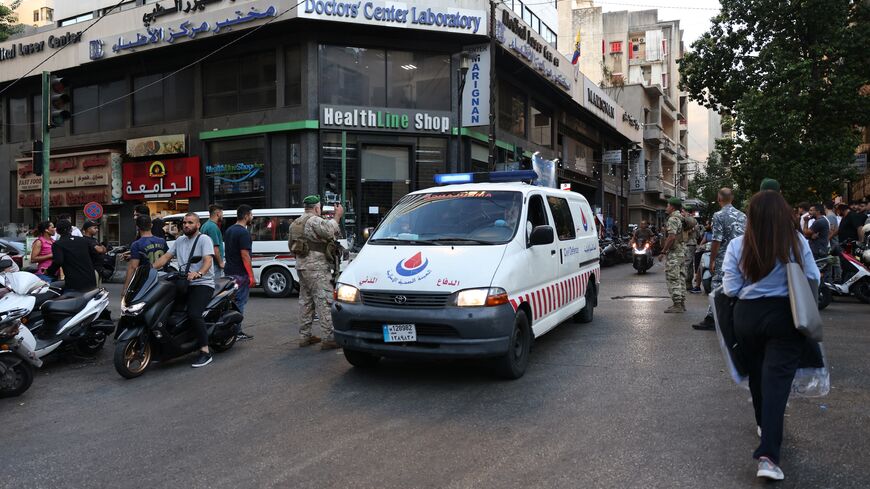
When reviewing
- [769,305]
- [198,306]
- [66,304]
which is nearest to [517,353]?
[769,305]

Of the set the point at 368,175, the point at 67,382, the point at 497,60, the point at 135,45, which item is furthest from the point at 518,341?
the point at 135,45

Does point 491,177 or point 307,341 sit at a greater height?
point 491,177

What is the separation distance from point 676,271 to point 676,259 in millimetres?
194

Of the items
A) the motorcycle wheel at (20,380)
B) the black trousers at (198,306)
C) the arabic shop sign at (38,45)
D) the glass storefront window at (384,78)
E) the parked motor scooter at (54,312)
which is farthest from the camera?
the arabic shop sign at (38,45)

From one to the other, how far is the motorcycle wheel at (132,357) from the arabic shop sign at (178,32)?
1613cm

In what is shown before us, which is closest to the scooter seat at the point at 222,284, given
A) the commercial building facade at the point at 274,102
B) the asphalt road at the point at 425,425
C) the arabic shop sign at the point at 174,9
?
the asphalt road at the point at 425,425

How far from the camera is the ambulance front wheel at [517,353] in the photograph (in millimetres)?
5672

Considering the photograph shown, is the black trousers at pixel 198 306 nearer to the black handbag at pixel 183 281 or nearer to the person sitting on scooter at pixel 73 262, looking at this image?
the black handbag at pixel 183 281

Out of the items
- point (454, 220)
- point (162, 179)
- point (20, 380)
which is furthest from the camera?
point (162, 179)

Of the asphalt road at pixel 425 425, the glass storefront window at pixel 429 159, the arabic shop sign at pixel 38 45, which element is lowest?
the asphalt road at pixel 425 425

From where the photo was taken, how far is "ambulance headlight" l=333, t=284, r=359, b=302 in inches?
230

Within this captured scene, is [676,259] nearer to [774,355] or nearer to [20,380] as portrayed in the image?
[774,355]

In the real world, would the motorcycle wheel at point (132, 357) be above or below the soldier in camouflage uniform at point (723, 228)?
below

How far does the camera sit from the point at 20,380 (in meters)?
5.82
